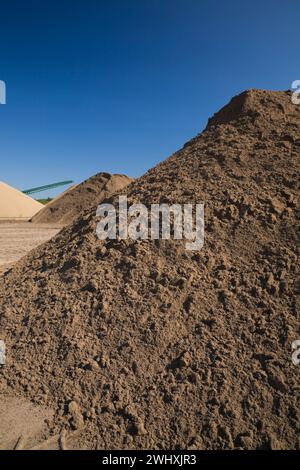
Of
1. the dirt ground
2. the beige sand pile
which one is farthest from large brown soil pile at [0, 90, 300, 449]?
the beige sand pile

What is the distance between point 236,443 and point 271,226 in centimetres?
225

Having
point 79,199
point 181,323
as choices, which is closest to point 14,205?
point 79,199

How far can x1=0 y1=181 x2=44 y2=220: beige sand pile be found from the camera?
31834 millimetres

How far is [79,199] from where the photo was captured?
2402 cm

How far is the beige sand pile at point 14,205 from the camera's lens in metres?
31.8

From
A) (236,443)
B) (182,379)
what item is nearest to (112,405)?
(182,379)

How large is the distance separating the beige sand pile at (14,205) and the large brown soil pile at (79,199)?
8470 millimetres

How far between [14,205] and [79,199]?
13322 mm

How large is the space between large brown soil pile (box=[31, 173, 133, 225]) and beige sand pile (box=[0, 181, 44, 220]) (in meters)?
8.47

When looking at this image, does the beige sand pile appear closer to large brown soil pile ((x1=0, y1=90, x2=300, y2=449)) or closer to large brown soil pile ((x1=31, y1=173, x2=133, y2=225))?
large brown soil pile ((x1=31, y1=173, x2=133, y2=225))

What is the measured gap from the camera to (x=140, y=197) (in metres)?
4.66

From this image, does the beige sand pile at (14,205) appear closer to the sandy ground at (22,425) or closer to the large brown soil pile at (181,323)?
the large brown soil pile at (181,323)

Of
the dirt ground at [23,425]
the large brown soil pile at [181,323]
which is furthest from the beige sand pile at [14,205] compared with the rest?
the dirt ground at [23,425]
